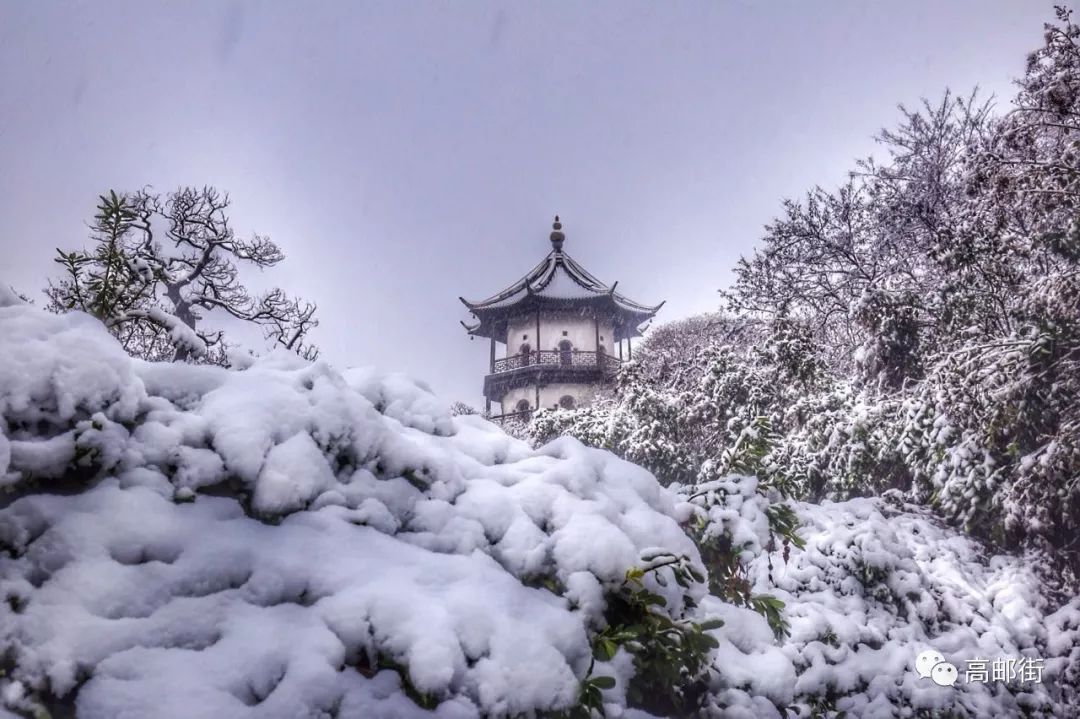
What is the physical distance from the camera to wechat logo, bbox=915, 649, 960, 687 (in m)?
4.02

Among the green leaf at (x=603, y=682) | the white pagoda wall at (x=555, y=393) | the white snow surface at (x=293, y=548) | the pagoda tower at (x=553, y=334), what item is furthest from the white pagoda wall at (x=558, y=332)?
the green leaf at (x=603, y=682)

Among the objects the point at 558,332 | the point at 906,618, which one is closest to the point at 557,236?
the point at 558,332

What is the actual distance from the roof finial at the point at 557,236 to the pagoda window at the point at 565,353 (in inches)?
190

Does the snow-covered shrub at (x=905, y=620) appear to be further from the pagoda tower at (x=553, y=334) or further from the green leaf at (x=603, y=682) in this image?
the pagoda tower at (x=553, y=334)

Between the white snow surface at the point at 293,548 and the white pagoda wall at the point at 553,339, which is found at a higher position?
the white pagoda wall at the point at 553,339

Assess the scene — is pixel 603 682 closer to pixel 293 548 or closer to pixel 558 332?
pixel 293 548

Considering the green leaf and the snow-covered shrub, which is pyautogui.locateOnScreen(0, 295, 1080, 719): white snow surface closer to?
the green leaf

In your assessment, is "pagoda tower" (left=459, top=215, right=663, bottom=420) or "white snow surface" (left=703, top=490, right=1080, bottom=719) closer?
"white snow surface" (left=703, top=490, right=1080, bottom=719)

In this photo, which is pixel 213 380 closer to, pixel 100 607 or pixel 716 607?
pixel 100 607

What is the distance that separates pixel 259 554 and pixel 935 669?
437 cm

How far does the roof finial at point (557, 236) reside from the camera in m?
28.8

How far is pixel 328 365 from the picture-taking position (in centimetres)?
182

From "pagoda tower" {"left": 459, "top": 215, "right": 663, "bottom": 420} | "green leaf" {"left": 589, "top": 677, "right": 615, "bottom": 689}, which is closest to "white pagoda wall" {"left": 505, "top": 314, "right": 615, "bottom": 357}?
"pagoda tower" {"left": 459, "top": 215, "right": 663, "bottom": 420}

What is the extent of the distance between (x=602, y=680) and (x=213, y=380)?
1.20 metres
